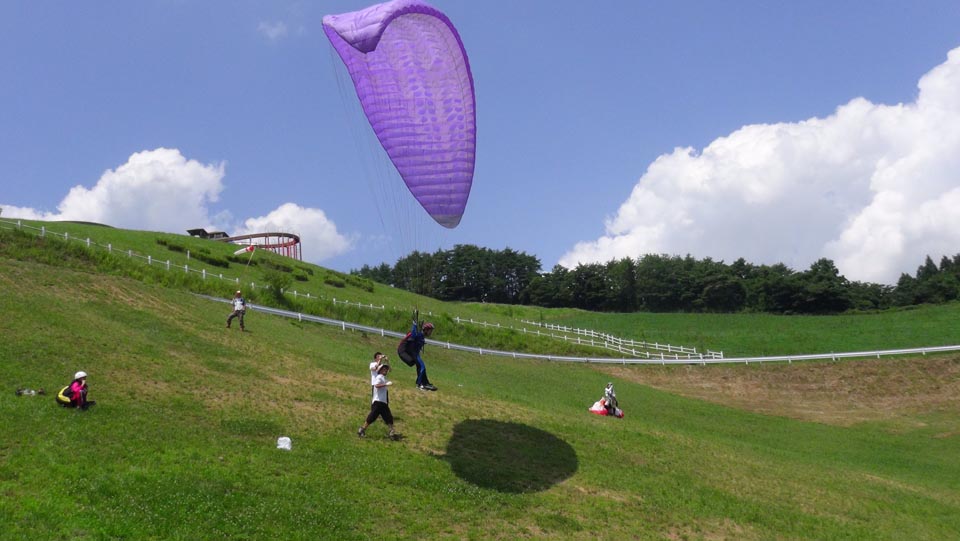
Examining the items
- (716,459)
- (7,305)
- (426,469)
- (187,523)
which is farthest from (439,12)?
(7,305)

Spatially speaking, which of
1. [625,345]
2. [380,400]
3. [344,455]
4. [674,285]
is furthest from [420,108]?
[674,285]

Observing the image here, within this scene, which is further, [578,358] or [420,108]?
[578,358]

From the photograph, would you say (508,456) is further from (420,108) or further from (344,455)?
(420,108)

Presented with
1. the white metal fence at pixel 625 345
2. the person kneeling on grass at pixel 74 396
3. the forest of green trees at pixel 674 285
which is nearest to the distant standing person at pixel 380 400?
the person kneeling on grass at pixel 74 396

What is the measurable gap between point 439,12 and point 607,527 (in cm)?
1081

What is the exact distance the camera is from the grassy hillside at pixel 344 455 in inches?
413

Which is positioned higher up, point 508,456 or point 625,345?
point 625,345

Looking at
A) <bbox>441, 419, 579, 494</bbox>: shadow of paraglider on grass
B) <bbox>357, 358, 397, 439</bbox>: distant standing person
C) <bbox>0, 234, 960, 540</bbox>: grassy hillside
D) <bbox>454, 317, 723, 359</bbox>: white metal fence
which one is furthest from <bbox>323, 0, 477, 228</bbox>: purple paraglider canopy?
<bbox>454, 317, 723, 359</bbox>: white metal fence

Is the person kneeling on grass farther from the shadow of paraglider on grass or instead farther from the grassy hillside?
the shadow of paraglider on grass

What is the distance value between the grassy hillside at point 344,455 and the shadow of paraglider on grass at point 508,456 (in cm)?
6

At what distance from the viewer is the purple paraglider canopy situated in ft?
46.6

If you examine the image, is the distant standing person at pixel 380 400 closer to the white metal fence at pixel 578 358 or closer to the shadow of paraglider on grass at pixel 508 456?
the shadow of paraglider on grass at pixel 508 456

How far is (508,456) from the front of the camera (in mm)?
15047

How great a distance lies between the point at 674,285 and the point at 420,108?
122635mm
